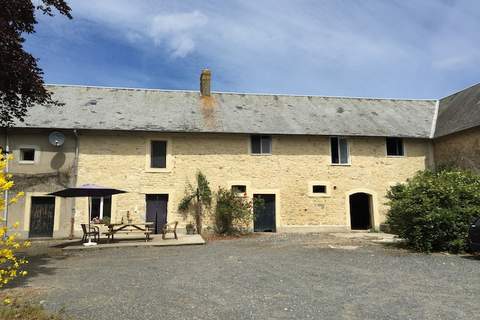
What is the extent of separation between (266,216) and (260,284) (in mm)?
10450

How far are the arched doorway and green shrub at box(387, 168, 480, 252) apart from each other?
7.24 m

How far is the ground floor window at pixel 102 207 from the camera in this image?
16.1 meters

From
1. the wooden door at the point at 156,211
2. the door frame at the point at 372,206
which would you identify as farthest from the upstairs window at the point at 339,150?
the wooden door at the point at 156,211

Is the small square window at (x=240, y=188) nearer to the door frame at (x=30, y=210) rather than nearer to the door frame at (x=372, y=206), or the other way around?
the door frame at (x=372, y=206)

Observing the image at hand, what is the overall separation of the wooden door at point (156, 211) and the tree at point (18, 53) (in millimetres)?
7917

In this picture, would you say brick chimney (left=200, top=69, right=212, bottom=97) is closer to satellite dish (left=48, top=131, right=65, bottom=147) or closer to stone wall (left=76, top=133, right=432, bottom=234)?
stone wall (left=76, top=133, right=432, bottom=234)

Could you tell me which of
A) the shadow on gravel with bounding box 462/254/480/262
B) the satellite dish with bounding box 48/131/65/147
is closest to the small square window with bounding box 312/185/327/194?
the shadow on gravel with bounding box 462/254/480/262

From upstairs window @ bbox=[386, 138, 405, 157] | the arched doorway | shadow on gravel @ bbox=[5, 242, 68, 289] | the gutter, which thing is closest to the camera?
shadow on gravel @ bbox=[5, 242, 68, 289]

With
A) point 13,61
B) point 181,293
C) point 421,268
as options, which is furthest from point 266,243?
point 13,61

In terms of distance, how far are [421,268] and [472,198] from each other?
4.10 meters

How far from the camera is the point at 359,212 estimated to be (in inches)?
757

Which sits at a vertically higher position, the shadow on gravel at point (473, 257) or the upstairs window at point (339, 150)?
the upstairs window at point (339, 150)

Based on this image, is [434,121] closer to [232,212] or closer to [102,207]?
[232,212]

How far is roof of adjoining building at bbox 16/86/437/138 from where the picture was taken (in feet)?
55.0
